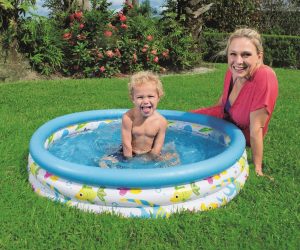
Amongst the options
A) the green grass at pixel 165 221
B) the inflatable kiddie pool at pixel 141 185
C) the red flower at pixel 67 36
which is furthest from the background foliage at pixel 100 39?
the inflatable kiddie pool at pixel 141 185

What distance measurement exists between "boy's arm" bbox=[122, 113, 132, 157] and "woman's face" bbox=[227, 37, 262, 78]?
1.22 m

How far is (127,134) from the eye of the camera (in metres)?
4.05

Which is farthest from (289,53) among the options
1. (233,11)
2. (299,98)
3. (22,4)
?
(22,4)

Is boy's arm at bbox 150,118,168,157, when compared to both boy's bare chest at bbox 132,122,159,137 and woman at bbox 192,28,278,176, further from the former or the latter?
woman at bbox 192,28,278,176

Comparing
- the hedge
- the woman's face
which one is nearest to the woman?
the woman's face

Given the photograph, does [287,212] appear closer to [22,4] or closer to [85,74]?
[85,74]

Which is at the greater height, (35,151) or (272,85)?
(272,85)

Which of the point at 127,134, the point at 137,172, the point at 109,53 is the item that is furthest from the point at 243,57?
the point at 109,53

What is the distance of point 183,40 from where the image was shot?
38.3 feet

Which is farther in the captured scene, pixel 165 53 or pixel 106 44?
pixel 165 53

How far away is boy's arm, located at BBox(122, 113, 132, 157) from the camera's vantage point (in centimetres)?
400

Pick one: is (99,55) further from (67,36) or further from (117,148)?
(117,148)

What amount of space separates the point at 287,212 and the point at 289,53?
12.5 metres

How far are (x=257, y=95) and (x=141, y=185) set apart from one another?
1717 mm
